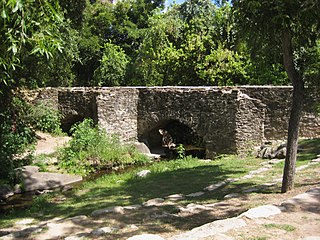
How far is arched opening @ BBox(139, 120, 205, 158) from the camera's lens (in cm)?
1609

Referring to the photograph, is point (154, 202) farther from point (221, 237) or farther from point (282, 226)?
point (221, 237)

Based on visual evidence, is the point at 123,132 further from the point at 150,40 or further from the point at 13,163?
the point at 150,40

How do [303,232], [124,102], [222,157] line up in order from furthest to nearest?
1. [124,102]
2. [222,157]
3. [303,232]

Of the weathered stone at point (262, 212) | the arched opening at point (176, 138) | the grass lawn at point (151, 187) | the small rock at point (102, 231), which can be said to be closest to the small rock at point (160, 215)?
the small rock at point (102, 231)

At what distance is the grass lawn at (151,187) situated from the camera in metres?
7.44

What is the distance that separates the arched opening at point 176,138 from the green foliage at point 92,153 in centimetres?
224

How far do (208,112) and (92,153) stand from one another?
4.22 meters

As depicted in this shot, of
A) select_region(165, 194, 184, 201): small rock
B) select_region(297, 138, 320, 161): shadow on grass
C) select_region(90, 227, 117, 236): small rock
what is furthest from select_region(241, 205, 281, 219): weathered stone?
select_region(297, 138, 320, 161): shadow on grass

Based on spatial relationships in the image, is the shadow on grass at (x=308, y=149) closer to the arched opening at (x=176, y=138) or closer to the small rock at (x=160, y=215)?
the arched opening at (x=176, y=138)

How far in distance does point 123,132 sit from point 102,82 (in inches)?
335

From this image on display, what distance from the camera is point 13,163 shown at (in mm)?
11000

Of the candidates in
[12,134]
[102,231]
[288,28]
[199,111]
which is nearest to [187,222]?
[102,231]

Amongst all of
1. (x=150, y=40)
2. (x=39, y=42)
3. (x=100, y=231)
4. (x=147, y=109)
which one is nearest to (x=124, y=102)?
(x=147, y=109)

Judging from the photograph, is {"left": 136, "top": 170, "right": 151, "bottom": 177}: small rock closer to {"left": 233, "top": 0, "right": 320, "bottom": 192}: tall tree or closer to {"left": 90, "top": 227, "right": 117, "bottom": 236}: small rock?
{"left": 233, "top": 0, "right": 320, "bottom": 192}: tall tree
